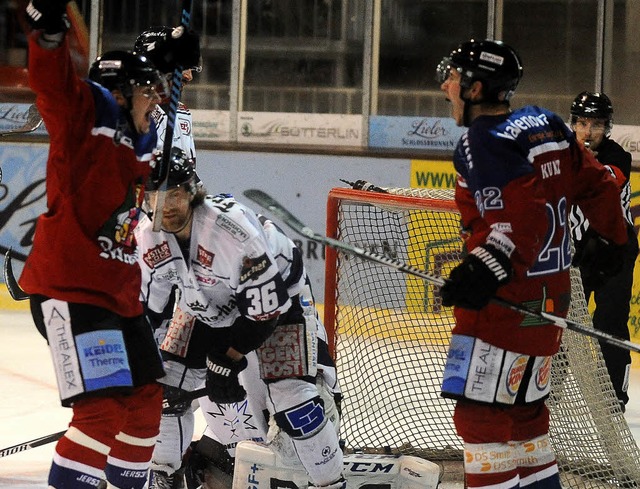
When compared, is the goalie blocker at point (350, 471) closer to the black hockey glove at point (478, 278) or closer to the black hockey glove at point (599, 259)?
the black hockey glove at point (599, 259)

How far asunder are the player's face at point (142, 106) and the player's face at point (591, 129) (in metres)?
2.06

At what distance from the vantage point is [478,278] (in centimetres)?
237

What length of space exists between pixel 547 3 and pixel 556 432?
405cm

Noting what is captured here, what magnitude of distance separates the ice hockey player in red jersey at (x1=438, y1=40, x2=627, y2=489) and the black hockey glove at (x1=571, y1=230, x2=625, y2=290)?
171mm

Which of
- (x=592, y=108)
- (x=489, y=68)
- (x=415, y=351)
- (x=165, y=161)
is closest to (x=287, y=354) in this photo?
(x=165, y=161)

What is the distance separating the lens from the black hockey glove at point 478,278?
7.77 ft

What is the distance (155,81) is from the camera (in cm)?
256

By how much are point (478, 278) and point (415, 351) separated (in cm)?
173

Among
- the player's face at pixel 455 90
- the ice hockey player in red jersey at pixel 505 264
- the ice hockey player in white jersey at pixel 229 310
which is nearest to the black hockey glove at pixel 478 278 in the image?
the ice hockey player in red jersey at pixel 505 264

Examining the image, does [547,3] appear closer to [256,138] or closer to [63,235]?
[256,138]

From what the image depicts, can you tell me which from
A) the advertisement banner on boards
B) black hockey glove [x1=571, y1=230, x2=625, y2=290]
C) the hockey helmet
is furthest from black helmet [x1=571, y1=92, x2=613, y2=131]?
the advertisement banner on boards

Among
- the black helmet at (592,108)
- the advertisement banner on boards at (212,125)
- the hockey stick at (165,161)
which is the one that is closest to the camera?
the hockey stick at (165,161)

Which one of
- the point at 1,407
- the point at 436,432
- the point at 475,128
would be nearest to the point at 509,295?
the point at 475,128

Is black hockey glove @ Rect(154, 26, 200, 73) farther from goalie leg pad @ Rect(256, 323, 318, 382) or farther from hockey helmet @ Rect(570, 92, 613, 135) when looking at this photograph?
hockey helmet @ Rect(570, 92, 613, 135)
